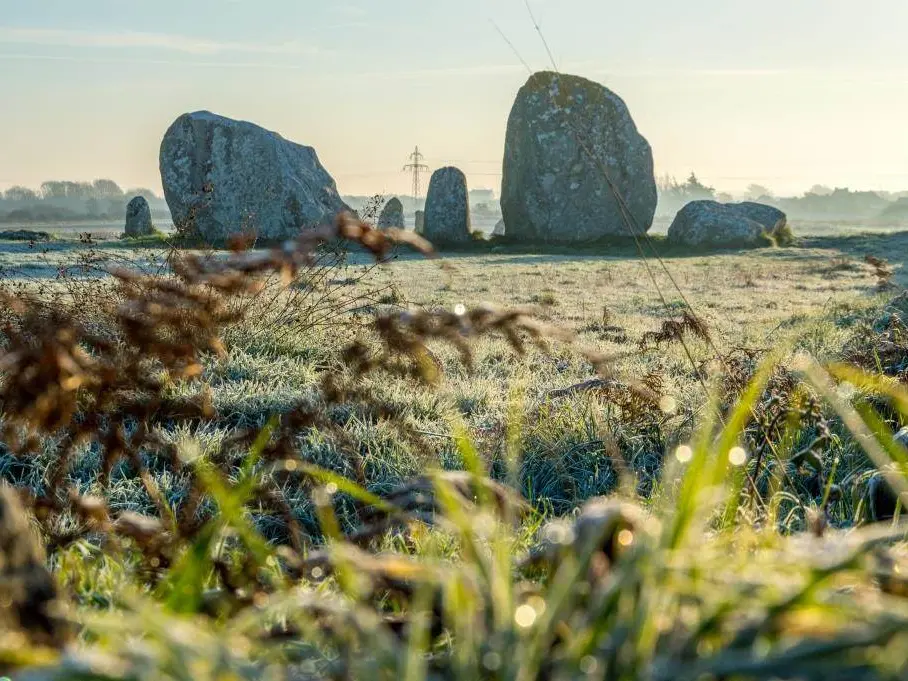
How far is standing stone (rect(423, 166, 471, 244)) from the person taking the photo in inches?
1043

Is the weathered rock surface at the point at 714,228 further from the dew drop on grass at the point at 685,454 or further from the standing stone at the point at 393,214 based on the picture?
the dew drop on grass at the point at 685,454


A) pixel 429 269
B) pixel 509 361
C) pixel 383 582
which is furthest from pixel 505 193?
pixel 383 582

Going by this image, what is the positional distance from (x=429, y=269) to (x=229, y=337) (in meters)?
12.6

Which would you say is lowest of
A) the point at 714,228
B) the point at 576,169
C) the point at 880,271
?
the point at 880,271

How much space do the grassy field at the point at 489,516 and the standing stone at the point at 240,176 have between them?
16043 mm

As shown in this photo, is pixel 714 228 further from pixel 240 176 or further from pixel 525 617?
pixel 525 617

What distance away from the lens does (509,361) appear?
571 cm

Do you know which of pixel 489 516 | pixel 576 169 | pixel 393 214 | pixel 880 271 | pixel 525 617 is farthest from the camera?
pixel 393 214

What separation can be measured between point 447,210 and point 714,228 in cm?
800

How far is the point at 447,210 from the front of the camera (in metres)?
26.5

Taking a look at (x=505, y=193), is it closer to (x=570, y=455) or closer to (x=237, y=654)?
(x=570, y=455)

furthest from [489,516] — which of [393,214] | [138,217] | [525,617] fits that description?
[393,214]

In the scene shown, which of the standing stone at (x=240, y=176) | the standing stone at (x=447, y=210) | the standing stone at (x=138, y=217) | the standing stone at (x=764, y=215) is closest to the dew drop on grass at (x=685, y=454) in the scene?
the standing stone at (x=240, y=176)

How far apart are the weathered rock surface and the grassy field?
1749 cm
